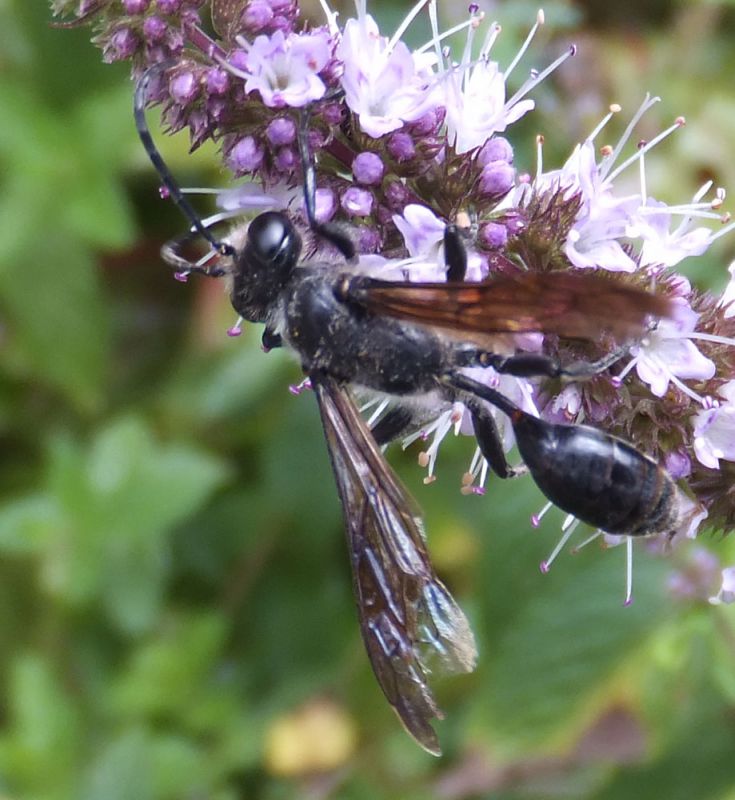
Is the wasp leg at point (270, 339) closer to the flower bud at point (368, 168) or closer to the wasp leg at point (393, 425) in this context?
the wasp leg at point (393, 425)

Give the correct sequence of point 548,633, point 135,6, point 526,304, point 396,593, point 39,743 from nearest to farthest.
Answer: point 526,304 < point 135,6 < point 396,593 < point 39,743 < point 548,633

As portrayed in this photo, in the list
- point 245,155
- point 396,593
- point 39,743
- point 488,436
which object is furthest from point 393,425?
point 39,743

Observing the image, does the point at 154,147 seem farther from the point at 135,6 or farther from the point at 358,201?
the point at 358,201

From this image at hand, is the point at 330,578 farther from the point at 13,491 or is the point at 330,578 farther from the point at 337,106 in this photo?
the point at 337,106

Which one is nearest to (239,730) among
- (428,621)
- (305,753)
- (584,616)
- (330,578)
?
(305,753)

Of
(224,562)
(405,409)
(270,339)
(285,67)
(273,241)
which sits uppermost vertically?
(285,67)

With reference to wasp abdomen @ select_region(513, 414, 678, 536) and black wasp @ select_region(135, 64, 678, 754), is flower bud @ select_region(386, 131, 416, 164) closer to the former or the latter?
black wasp @ select_region(135, 64, 678, 754)
